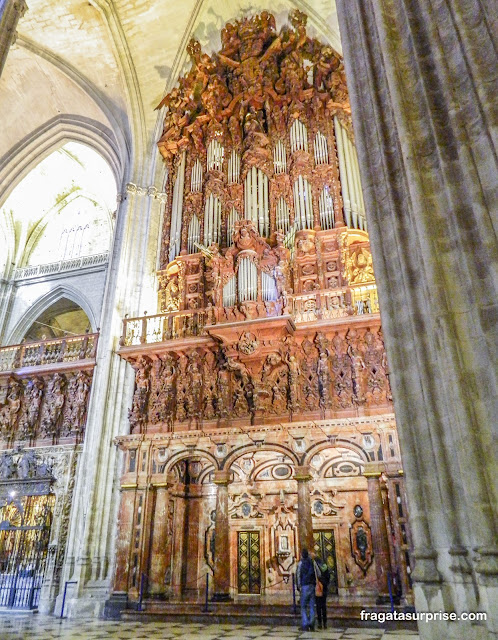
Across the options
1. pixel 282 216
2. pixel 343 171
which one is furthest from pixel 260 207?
pixel 343 171

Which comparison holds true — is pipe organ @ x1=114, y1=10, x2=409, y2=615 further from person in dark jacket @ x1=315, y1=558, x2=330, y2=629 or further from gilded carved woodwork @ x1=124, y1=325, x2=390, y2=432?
person in dark jacket @ x1=315, y1=558, x2=330, y2=629

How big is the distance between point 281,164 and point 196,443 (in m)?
7.42

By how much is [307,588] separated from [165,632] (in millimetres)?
2167

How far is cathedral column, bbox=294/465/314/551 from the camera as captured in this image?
27.1 feet

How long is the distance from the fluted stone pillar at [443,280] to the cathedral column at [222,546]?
233 inches

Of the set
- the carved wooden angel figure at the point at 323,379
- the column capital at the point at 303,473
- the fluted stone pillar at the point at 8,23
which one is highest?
the fluted stone pillar at the point at 8,23

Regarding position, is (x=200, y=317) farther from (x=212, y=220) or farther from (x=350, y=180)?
(x=350, y=180)

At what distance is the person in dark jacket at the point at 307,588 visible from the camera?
6418mm

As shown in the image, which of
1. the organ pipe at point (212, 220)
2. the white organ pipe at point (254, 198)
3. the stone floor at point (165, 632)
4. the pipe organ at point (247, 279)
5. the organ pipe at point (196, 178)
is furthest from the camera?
the organ pipe at point (196, 178)

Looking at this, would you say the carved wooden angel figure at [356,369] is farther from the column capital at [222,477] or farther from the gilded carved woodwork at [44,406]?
the gilded carved woodwork at [44,406]

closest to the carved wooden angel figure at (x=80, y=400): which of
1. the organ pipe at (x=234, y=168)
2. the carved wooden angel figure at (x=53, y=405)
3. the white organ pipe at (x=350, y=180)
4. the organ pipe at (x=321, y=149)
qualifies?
the carved wooden angel figure at (x=53, y=405)

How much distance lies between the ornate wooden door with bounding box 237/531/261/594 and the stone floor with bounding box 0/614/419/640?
3483mm

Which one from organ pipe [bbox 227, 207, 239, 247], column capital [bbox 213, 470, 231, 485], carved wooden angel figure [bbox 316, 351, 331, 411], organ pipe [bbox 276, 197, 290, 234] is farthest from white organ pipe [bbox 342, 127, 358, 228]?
column capital [bbox 213, 470, 231, 485]

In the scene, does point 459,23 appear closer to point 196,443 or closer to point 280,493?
point 196,443
